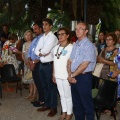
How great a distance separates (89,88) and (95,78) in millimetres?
951

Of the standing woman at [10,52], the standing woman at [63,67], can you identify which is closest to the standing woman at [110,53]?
the standing woman at [63,67]

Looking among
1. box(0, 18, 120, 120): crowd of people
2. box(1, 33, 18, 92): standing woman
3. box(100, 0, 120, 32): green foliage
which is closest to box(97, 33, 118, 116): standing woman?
box(0, 18, 120, 120): crowd of people

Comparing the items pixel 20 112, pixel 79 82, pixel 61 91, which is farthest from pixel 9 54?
pixel 79 82

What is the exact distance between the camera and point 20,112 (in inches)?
207

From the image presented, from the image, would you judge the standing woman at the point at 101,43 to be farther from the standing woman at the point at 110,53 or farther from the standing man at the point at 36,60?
the standing man at the point at 36,60

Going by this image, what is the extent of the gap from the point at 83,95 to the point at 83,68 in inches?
15.7

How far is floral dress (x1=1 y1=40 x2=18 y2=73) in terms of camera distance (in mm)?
7152

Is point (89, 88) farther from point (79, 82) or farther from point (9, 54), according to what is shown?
point (9, 54)

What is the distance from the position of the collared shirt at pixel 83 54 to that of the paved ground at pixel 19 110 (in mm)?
1373

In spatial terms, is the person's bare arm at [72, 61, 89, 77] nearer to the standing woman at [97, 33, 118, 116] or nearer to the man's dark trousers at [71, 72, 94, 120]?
the man's dark trousers at [71, 72, 94, 120]

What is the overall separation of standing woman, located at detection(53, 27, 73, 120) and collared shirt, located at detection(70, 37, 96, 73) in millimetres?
417

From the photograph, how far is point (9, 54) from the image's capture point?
720 centimetres

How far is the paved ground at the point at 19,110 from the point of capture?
493cm

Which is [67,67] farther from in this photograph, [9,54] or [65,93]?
[9,54]
